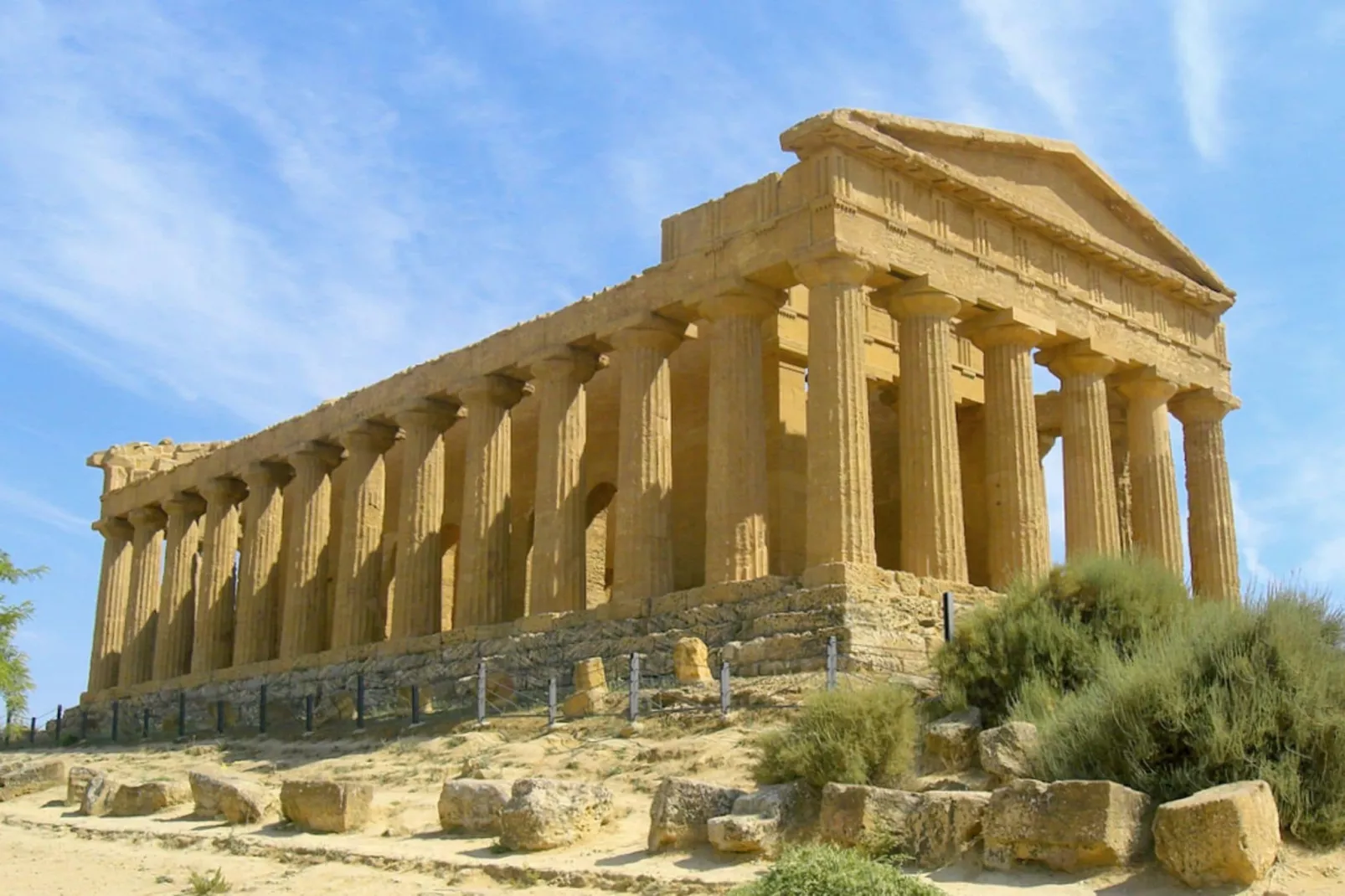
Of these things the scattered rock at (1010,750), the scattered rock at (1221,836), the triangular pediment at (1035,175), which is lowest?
the scattered rock at (1221,836)

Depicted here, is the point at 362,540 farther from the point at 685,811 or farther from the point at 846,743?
the point at 846,743

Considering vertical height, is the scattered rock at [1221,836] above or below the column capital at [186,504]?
below

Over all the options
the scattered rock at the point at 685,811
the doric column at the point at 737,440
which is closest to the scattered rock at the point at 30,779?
the doric column at the point at 737,440

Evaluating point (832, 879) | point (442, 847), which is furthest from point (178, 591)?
point (832, 879)

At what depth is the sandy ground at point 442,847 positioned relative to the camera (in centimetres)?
945

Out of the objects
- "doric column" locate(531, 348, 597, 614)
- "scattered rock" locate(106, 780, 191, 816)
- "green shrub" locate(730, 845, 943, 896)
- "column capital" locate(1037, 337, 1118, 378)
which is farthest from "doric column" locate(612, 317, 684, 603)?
"green shrub" locate(730, 845, 943, 896)

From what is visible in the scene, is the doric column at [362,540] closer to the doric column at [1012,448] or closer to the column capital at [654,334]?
the column capital at [654,334]

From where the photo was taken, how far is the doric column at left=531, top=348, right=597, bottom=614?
973 inches

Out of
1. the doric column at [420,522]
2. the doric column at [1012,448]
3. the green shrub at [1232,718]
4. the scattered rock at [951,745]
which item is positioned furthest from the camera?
the doric column at [420,522]

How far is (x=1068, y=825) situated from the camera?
9.02 metres

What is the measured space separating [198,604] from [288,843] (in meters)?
23.0

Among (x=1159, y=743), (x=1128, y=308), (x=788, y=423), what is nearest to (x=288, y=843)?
(x=1159, y=743)

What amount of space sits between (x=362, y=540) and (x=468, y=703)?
8154 millimetres

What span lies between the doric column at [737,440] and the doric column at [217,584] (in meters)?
16.9
